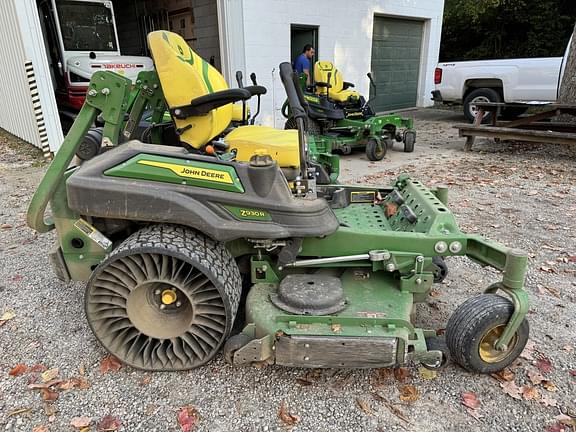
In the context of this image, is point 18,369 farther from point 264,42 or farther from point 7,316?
point 264,42

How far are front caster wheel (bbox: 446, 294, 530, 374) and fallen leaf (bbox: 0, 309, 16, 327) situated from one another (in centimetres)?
286

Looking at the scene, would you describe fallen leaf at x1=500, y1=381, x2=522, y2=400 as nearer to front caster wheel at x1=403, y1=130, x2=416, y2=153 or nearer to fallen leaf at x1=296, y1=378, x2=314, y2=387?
fallen leaf at x1=296, y1=378, x2=314, y2=387

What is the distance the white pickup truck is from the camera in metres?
10.4

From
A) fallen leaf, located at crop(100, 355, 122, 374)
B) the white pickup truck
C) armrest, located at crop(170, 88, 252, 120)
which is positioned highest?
armrest, located at crop(170, 88, 252, 120)

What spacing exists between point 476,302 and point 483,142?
7.96 metres

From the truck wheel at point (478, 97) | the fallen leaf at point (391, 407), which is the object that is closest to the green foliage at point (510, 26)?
the truck wheel at point (478, 97)

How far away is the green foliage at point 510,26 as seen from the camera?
1652 centimetres

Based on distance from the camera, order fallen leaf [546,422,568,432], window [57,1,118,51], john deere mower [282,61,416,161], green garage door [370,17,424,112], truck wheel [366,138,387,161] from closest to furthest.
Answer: fallen leaf [546,422,568,432] < truck wheel [366,138,387,161] < john deere mower [282,61,416,161] < window [57,1,118,51] < green garage door [370,17,424,112]

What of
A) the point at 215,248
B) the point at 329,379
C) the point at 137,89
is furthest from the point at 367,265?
the point at 137,89

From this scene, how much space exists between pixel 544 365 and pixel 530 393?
31cm

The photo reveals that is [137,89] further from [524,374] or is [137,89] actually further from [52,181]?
[524,374]

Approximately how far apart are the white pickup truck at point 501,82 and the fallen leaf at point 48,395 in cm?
997

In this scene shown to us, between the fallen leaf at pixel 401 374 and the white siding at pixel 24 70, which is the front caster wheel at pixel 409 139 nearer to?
the white siding at pixel 24 70

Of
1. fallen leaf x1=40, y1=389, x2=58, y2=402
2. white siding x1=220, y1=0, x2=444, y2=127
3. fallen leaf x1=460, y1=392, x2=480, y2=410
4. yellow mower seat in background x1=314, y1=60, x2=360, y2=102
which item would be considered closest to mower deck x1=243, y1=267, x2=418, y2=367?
fallen leaf x1=460, y1=392, x2=480, y2=410
